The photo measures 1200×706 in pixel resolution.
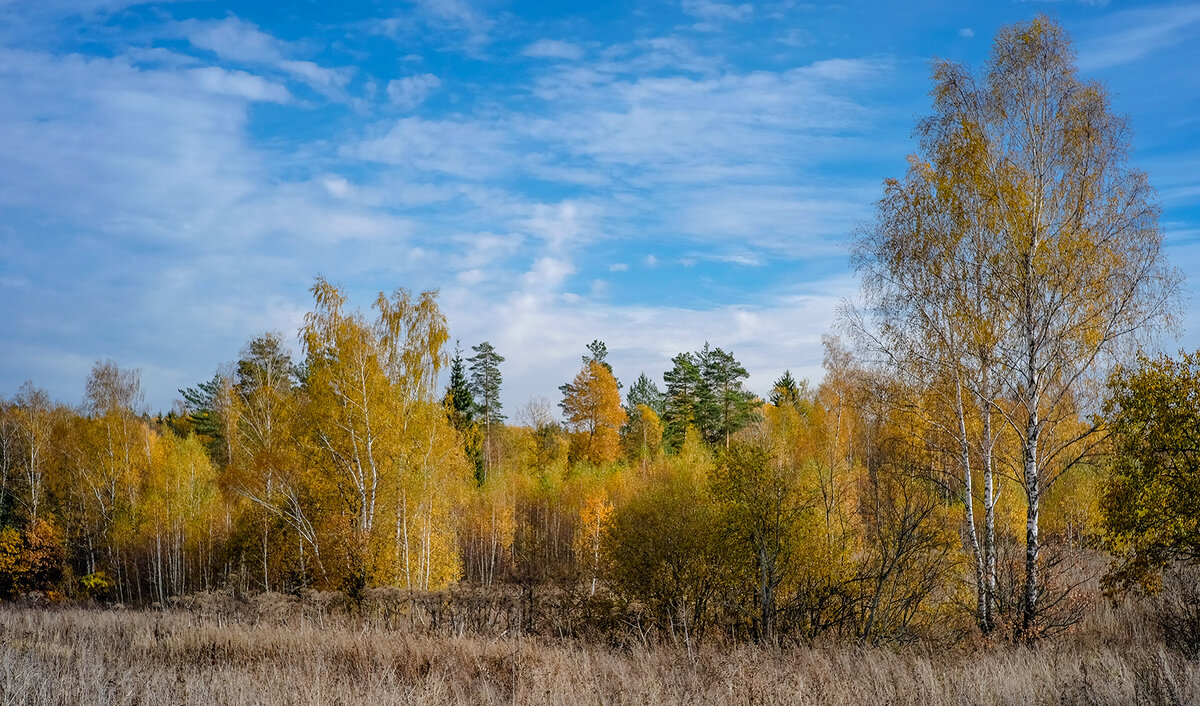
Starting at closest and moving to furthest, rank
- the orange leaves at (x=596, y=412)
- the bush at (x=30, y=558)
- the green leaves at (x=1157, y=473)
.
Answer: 1. the green leaves at (x=1157, y=473)
2. the bush at (x=30, y=558)
3. the orange leaves at (x=596, y=412)

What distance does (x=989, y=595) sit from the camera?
1421 cm

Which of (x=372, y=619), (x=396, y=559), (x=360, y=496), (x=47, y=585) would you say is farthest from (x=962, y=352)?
(x=47, y=585)

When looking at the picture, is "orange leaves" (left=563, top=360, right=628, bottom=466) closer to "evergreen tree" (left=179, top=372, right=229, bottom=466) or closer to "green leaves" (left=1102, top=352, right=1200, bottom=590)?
"evergreen tree" (left=179, top=372, right=229, bottom=466)

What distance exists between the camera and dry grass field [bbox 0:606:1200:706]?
837 centimetres

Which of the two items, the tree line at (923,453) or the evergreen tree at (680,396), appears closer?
the tree line at (923,453)

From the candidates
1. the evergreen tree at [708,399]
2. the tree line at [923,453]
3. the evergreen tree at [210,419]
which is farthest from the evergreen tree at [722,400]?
the evergreen tree at [210,419]

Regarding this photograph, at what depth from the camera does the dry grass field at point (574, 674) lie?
329 inches

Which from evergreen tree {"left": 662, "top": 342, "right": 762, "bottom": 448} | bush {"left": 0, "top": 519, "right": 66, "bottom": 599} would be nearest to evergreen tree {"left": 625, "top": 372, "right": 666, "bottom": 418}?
evergreen tree {"left": 662, "top": 342, "right": 762, "bottom": 448}

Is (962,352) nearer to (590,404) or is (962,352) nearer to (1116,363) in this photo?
(1116,363)

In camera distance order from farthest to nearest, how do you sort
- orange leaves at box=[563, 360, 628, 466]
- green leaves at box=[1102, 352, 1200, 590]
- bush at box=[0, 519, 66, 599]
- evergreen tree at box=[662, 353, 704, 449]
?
evergreen tree at box=[662, 353, 704, 449], orange leaves at box=[563, 360, 628, 466], bush at box=[0, 519, 66, 599], green leaves at box=[1102, 352, 1200, 590]

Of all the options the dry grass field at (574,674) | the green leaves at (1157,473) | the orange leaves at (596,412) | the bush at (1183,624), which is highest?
the orange leaves at (596,412)

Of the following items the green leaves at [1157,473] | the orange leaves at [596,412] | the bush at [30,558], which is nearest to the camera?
the green leaves at [1157,473]

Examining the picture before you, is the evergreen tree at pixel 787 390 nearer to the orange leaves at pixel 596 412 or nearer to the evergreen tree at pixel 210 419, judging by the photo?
the orange leaves at pixel 596 412

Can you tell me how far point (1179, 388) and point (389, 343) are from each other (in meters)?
22.3
